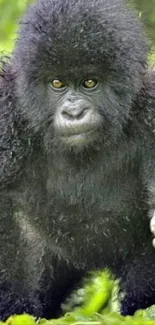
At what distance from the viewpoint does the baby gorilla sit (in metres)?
5.40

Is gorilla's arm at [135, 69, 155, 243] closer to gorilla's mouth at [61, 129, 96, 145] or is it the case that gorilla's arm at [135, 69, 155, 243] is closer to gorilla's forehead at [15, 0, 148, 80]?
gorilla's forehead at [15, 0, 148, 80]

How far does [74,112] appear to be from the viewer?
5.36 m

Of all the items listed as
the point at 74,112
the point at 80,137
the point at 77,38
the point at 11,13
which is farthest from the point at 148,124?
the point at 11,13

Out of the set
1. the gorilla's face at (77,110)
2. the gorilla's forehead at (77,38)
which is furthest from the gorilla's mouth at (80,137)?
the gorilla's forehead at (77,38)

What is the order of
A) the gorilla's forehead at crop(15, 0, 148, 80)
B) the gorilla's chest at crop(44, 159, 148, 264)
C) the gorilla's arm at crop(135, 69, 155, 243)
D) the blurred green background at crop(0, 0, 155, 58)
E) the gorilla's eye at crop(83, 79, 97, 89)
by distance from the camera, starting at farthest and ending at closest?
the blurred green background at crop(0, 0, 155, 58), the gorilla's chest at crop(44, 159, 148, 264), the gorilla's arm at crop(135, 69, 155, 243), the gorilla's eye at crop(83, 79, 97, 89), the gorilla's forehead at crop(15, 0, 148, 80)

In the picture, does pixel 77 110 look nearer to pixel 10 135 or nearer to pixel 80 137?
pixel 80 137

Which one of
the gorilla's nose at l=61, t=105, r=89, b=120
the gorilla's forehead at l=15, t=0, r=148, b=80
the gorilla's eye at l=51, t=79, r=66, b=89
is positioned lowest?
the gorilla's nose at l=61, t=105, r=89, b=120

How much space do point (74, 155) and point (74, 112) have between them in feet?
1.50

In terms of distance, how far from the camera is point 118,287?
6172 mm

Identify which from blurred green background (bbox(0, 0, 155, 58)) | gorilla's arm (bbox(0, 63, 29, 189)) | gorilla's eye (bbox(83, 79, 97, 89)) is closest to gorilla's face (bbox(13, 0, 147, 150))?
gorilla's eye (bbox(83, 79, 97, 89))

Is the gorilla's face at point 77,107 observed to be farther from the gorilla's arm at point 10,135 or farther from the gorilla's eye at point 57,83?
the gorilla's arm at point 10,135

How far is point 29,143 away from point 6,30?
3.30m

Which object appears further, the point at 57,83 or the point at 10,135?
the point at 10,135

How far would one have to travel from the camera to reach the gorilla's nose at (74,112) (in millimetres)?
5352
